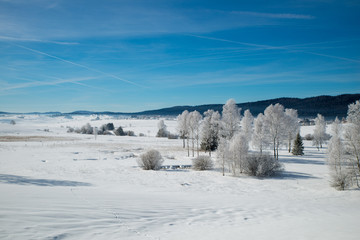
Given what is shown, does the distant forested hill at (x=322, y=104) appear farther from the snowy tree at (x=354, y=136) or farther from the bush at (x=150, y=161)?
the bush at (x=150, y=161)

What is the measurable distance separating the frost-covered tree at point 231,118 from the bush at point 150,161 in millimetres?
13872

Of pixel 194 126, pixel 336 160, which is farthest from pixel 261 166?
pixel 194 126

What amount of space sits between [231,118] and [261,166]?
13.1 metres

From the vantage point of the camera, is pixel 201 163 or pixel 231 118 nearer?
pixel 201 163

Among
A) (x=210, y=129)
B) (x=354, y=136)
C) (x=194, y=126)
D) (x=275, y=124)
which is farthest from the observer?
(x=210, y=129)

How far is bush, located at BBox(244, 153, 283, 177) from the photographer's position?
28.6 meters

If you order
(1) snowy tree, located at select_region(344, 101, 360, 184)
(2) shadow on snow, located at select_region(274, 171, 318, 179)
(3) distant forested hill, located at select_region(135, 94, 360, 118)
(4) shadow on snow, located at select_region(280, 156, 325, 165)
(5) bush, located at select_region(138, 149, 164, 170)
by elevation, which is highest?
(3) distant forested hill, located at select_region(135, 94, 360, 118)

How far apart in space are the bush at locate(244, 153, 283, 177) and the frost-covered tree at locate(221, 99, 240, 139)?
1038cm

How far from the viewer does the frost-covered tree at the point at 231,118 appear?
1567 inches

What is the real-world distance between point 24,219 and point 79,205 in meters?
3.28

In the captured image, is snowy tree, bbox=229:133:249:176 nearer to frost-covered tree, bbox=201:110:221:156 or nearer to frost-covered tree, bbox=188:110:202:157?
frost-covered tree, bbox=188:110:202:157

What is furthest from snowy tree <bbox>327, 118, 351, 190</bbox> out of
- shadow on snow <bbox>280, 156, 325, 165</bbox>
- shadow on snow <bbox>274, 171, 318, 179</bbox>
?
shadow on snow <bbox>280, 156, 325, 165</bbox>

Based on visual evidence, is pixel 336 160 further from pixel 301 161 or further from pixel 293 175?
pixel 301 161

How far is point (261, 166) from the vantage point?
28.4 metres
